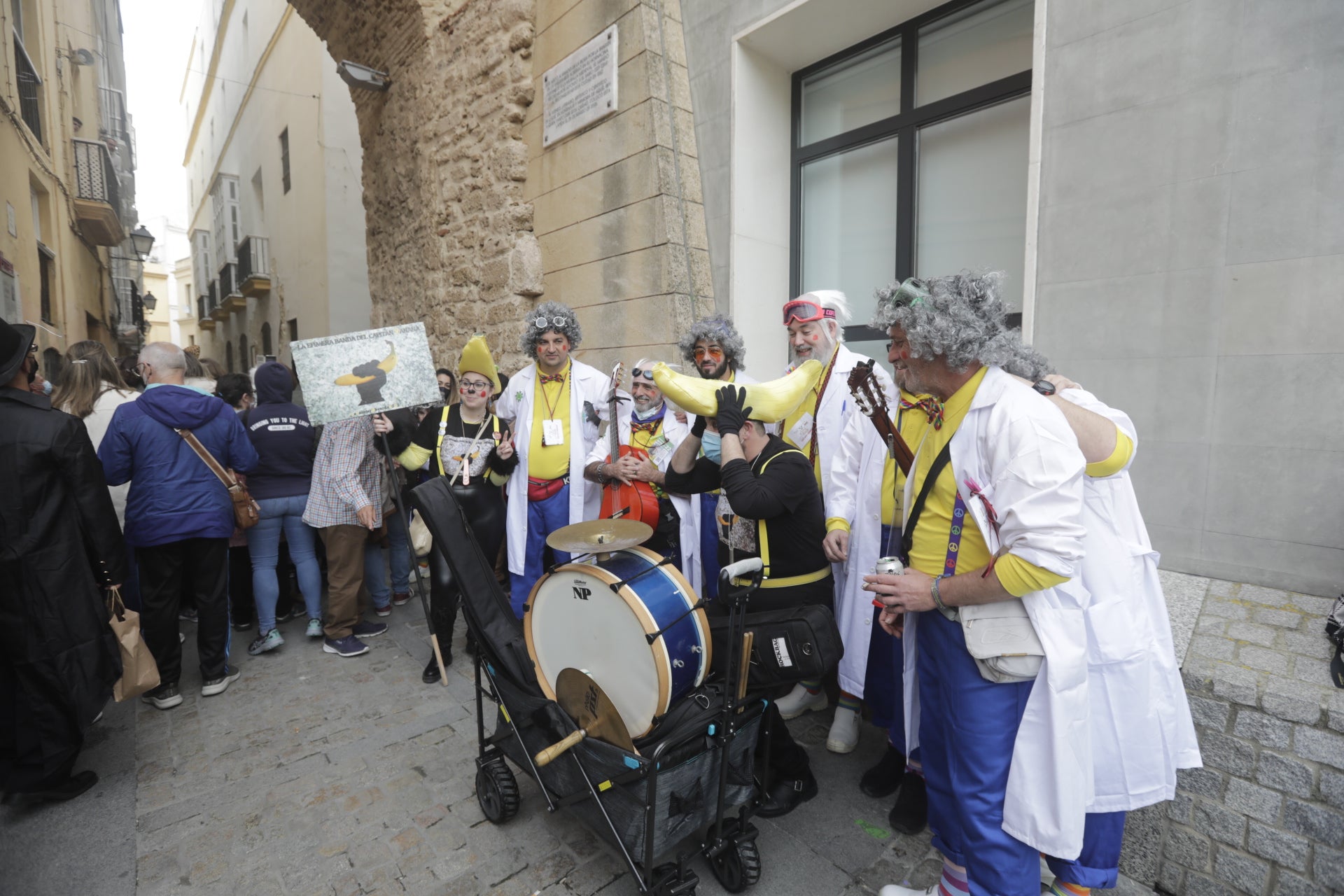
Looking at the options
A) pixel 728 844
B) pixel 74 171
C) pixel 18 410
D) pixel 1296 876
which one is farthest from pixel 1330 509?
pixel 74 171

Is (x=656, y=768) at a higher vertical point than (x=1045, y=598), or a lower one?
lower

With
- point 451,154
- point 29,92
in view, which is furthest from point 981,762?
point 29,92

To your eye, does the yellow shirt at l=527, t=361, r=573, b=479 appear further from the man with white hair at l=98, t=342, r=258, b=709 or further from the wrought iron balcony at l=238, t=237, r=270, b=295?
the wrought iron balcony at l=238, t=237, r=270, b=295

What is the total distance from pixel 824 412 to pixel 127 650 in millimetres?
3354

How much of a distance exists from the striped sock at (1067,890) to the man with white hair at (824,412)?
112 centimetres

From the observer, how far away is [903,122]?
4.65 m

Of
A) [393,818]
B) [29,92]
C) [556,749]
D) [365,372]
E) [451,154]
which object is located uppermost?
[29,92]

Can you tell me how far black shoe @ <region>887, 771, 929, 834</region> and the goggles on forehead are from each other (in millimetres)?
2077

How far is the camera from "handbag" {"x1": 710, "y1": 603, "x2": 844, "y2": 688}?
2.19 meters

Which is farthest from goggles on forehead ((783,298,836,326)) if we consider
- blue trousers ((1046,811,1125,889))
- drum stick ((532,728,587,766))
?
blue trousers ((1046,811,1125,889))

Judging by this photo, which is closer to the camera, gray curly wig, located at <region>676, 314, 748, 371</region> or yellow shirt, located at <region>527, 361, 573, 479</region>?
gray curly wig, located at <region>676, 314, 748, 371</region>

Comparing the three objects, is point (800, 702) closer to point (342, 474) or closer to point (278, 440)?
point (342, 474)

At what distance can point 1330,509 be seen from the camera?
270 cm

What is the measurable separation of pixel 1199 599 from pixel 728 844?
7.37 feet
